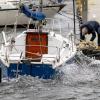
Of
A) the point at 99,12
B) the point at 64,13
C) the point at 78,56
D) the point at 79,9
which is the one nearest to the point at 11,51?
the point at 78,56

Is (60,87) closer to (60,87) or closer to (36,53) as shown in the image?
(60,87)

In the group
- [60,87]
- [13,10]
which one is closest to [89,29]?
[60,87]

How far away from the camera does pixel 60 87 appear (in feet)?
81.5

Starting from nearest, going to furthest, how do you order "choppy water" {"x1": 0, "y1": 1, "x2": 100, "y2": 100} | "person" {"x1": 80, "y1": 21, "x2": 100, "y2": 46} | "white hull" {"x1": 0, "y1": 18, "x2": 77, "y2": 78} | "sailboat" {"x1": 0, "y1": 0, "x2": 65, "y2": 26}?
"choppy water" {"x1": 0, "y1": 1, "x2": 100, "y2": 100}, "white hull" {"x1": 0, "y1": 18, "x2": 77, "y2": 78}, "person" {"x1": 80, "y1": 21, "x2": 100, "y2": 46}, "sailboat" {"x1": 0, "y1": 0, "x2": 65, "y2": 26}

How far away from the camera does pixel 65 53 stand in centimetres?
2778

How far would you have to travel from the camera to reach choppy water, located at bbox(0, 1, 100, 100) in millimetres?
23438

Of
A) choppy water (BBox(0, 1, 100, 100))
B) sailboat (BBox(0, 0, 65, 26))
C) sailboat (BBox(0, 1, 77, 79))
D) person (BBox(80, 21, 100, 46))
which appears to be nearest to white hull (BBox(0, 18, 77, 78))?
sailboat (BBox(0, 1, 77, 79))

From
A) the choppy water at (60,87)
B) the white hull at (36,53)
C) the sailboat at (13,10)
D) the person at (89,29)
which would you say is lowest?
the choppy water at (60,87)

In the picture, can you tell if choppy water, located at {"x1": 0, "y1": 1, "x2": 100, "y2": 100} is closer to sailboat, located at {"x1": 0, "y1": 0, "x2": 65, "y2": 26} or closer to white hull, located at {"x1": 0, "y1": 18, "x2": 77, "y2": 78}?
white hull, located at {"x1": 0, "y1": 18, "x2": 77, "y2": 78}

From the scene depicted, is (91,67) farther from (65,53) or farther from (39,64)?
(39,64)

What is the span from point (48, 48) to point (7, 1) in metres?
23.0

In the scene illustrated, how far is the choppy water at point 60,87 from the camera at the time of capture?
2344 cm

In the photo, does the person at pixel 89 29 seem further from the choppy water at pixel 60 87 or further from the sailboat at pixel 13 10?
the sailboat at pixel 13 10

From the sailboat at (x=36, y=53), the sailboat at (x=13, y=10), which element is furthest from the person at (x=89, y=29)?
the sailboat at (x=13, y=10)
